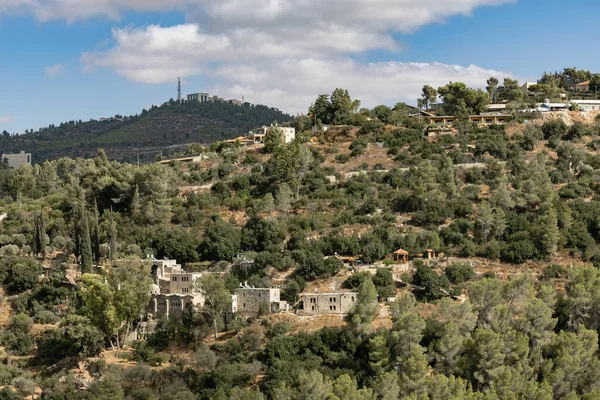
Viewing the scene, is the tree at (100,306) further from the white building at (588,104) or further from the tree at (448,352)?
the white building at (588,104)

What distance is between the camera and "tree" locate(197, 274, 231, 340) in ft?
134

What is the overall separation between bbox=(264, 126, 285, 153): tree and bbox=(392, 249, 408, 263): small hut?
77.3 feet

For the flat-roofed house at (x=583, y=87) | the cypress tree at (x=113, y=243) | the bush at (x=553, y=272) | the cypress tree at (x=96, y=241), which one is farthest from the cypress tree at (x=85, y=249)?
the flat-roofed house at (x=583, y=87)

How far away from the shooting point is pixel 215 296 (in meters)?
40.9

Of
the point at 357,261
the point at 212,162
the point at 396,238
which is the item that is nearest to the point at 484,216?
the point at 396,238

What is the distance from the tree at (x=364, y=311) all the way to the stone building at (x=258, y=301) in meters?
4.75

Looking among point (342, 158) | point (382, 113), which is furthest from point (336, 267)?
point (382, 113)

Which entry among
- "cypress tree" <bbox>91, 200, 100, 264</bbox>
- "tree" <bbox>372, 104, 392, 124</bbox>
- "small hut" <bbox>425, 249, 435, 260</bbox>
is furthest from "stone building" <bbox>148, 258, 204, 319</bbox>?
"tree" <bbox>372, 104, 392, 124</bbox>

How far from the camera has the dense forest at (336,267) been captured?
121ft

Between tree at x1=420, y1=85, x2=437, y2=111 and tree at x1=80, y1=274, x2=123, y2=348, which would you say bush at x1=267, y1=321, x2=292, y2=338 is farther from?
tree at x1=420, y1=85, x2=437, y2=111

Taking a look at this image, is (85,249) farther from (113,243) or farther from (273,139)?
A: (273,139)

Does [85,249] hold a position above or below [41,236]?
below

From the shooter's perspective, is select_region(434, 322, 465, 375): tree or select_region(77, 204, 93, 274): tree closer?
select_region(434, 322, 465, 375): tree

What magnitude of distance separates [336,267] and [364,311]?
6.55m
